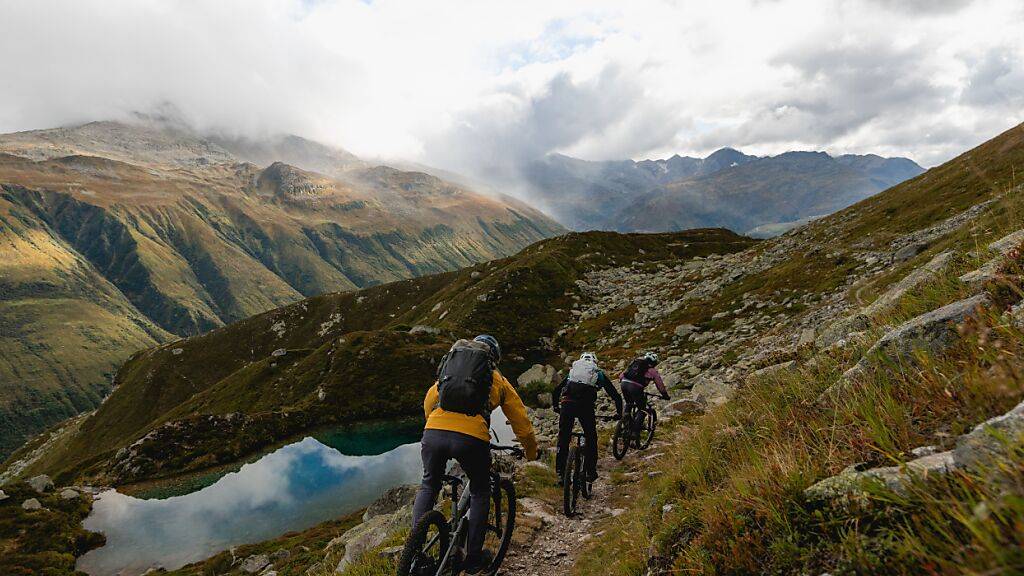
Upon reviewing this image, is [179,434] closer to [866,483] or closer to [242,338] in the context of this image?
A: [866,483]

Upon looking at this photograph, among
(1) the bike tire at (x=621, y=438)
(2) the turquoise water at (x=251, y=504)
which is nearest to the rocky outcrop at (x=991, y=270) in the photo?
(1) the bike tire at (x=621, y=438)

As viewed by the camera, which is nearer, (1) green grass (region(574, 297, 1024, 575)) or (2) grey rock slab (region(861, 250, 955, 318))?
(1) green grass (region(574, 297, 1024, 575))

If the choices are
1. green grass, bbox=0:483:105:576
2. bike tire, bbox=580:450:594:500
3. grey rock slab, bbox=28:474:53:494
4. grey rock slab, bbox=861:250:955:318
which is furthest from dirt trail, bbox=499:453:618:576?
grey rock slab, bbox=28:474:53:494

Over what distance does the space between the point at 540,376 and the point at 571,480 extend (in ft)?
130

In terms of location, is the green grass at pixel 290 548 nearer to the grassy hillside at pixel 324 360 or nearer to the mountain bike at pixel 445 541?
the mountain bike at pixel 445 541

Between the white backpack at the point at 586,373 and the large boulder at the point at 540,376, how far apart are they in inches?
1509

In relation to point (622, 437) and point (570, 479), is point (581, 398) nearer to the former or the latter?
point (570, 479)

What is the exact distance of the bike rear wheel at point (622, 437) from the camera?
16.7m

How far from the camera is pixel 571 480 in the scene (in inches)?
509

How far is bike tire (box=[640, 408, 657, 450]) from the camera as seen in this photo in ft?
58.6

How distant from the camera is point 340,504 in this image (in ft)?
132

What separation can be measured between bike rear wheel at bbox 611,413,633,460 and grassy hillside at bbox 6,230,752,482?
4701 cm

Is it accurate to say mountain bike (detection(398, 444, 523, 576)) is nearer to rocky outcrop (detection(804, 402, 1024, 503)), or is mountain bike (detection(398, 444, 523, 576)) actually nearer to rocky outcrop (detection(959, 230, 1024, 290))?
rocky outcrop (detection(804, 402, 1024, 503))

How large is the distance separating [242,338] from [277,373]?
2753 inches
